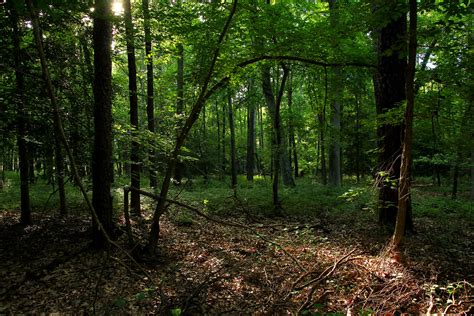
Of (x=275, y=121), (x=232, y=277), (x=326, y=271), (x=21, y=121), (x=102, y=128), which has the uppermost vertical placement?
(x=275, y=121)

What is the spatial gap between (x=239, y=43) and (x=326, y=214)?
6386mm

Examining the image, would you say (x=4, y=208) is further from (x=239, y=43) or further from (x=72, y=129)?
(x=239, y=43)

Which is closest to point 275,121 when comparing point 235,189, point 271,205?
point 271,205

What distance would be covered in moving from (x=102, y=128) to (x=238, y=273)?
13.5ft

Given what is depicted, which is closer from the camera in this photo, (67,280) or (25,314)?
(25,314)

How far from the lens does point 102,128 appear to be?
22.6 ft

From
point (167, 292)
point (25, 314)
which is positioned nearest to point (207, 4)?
point (167, 292)

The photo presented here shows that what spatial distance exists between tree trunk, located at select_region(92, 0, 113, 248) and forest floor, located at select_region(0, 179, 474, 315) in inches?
32.2

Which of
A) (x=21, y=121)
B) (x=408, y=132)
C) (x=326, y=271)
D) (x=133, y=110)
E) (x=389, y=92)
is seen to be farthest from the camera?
(x=133, y=110)

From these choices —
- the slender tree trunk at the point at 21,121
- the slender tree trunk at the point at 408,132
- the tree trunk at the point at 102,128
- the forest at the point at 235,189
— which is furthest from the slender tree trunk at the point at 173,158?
the slender tree trunk at the point at 21,121

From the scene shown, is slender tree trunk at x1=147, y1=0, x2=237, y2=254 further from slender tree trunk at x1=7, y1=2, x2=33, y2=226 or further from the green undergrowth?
slender tree trunk at x1=7, y1=2, x2=33, y2=226

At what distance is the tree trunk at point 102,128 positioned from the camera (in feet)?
22.4

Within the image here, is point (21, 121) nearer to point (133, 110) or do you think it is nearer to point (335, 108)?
point (133, 110)

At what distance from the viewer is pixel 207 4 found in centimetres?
714
